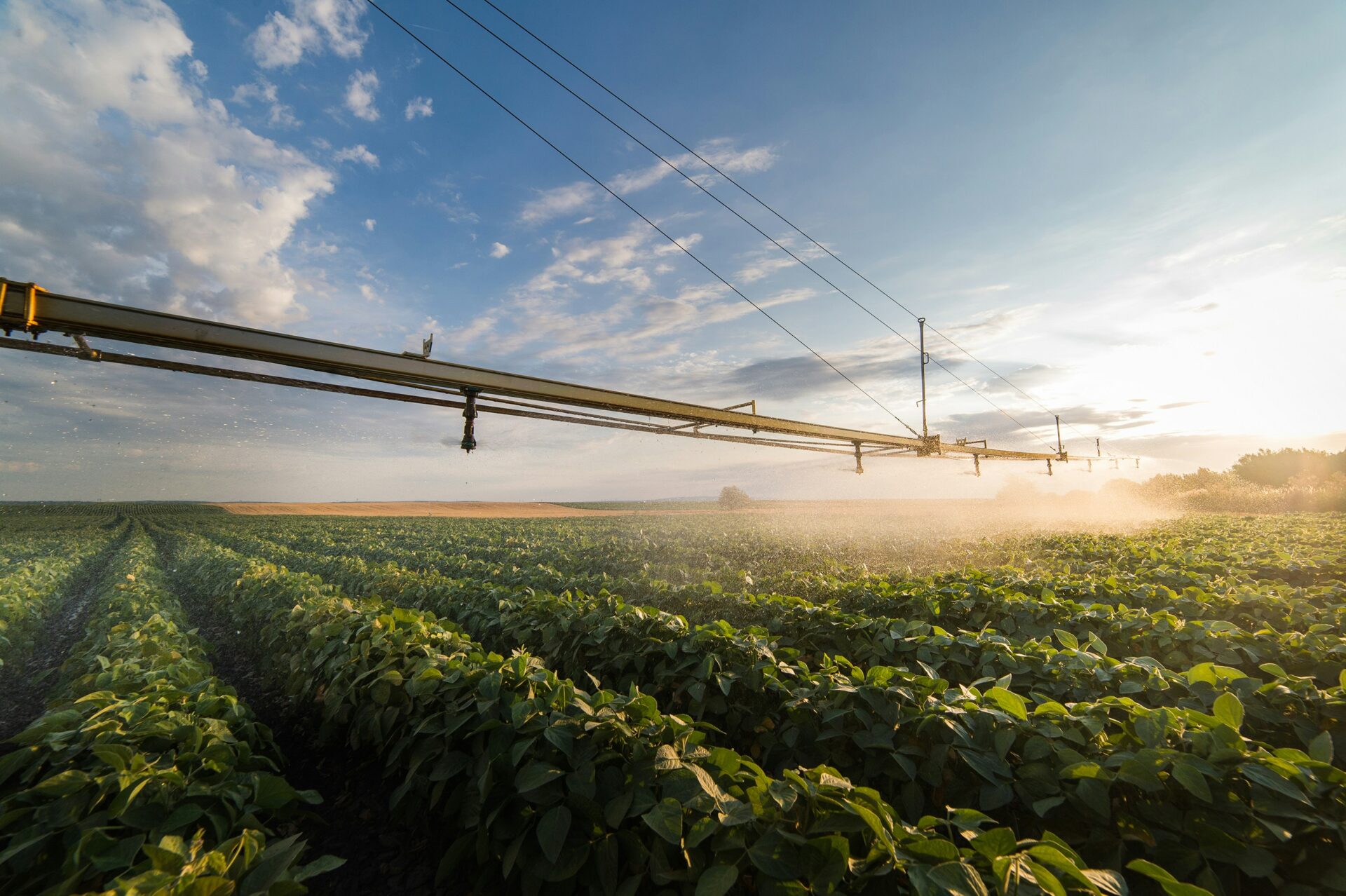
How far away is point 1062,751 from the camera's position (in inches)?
104

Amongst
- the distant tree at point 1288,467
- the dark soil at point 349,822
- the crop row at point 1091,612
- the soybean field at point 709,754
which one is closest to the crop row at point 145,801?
the soybean field at point 709,754

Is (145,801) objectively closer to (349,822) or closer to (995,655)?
(349,822)

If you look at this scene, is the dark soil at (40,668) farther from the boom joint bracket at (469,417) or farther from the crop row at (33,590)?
the boom joint bracket at (469,417)

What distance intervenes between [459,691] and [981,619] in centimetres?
625

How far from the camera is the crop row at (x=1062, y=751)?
7.17 ft

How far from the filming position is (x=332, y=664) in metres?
4.60

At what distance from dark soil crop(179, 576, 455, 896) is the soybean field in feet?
0.09

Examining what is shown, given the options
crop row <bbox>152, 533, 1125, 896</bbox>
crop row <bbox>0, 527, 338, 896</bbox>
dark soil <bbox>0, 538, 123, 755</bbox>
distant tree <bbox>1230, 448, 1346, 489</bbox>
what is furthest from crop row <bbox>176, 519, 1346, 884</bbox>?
distant tree <bbox>1230, 448, 1346, 489</bbox>

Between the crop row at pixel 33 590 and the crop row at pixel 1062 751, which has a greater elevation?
the crop row at pixel 1062 751

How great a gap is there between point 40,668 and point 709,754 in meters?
13.5

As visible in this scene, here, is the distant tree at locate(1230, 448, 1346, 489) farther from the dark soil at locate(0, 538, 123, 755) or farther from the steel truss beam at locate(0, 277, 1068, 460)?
the dark soil at locate(0, 538, 123, 755)

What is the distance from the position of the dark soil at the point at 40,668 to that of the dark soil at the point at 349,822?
196 cm

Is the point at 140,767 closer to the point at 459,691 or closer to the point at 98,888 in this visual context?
the point at 98,888

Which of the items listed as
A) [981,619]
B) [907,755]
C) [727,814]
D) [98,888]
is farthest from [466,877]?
[981,619]
